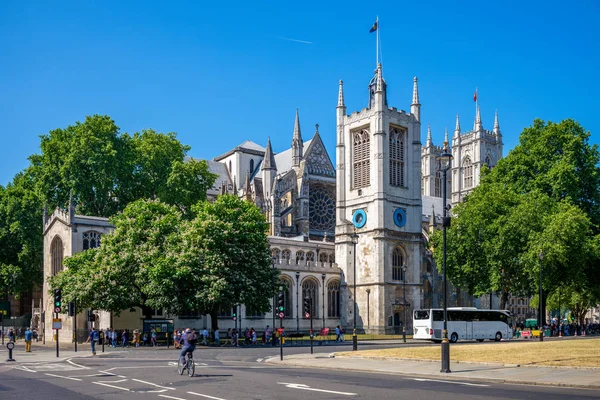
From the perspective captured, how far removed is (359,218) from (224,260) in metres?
23.8

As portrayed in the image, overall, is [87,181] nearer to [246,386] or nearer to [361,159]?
[361,159]

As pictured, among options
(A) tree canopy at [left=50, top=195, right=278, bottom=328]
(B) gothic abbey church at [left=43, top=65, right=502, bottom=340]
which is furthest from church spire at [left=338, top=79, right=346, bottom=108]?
(A) tree canopy at [left=50, top=195, right=278, bottom=328]

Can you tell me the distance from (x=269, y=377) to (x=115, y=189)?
47079 mm

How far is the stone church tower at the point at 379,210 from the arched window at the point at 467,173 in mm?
49131

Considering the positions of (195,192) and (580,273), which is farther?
(195,192)

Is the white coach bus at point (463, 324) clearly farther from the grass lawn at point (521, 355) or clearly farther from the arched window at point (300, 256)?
the arched window at point (300, 256)

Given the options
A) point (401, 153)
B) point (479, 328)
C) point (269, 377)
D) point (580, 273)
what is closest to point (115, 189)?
point (401, 153)

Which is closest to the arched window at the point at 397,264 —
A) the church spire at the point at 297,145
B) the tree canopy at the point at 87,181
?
the tree canopy at the point at 87,181

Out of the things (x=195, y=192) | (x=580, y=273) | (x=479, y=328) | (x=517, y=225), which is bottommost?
(x=479, y=328)

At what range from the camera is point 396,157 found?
68.7 metres

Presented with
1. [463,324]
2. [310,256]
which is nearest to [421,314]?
[463,324]

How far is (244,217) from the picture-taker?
49.0m

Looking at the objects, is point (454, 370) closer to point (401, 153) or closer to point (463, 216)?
point (463, 216)

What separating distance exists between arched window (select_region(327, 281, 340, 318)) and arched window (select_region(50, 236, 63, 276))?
2478 cm
